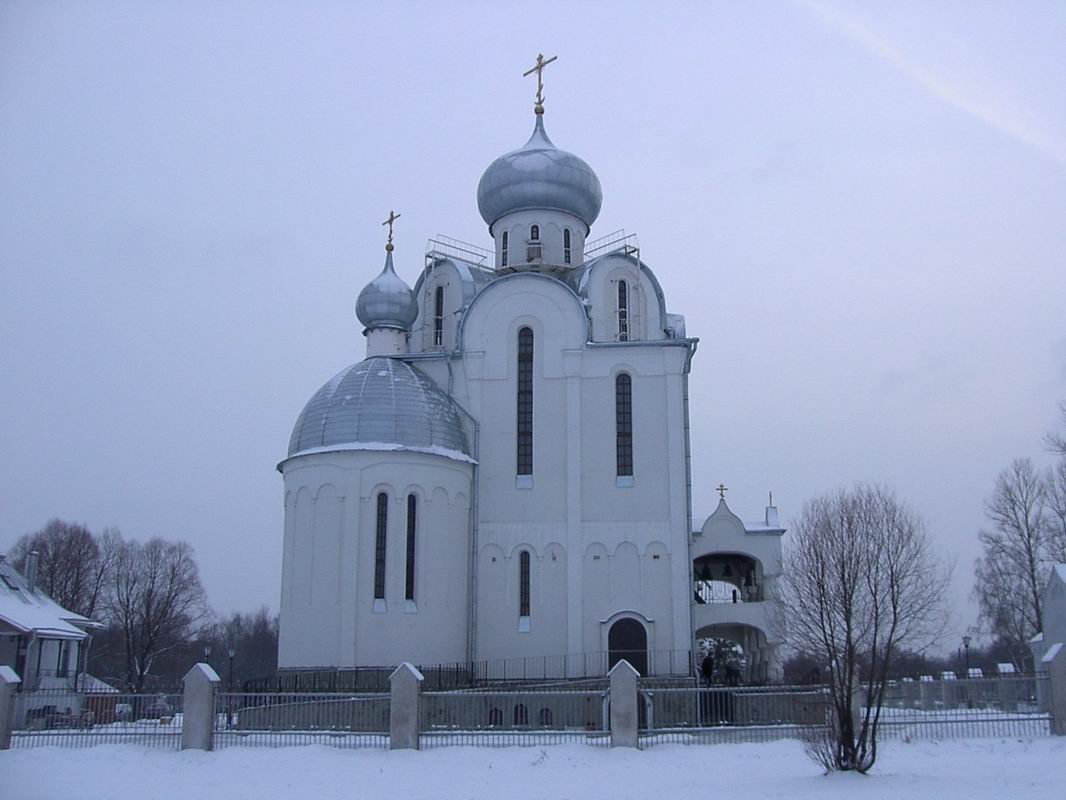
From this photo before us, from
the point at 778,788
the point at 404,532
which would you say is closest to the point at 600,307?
the point at 404,532

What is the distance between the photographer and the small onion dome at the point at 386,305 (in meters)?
29.6

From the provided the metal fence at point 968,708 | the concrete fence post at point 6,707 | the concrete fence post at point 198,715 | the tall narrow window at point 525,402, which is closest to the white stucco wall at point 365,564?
the tall narrow window at point 525,402

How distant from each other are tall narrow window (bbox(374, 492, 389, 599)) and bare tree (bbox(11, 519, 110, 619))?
26.6m

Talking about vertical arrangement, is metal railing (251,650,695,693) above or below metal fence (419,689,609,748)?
above

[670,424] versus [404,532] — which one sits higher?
[670,424]

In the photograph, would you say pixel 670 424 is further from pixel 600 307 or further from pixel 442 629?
pixel 442 629

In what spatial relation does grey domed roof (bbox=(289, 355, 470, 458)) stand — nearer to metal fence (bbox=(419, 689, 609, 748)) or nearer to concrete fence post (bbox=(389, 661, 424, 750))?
metal fence (bbox=(419, 689, 609, 748))

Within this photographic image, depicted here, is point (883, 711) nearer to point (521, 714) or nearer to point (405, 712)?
point (521, 714)

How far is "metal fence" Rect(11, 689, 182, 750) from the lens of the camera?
1780 centimetres

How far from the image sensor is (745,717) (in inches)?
779

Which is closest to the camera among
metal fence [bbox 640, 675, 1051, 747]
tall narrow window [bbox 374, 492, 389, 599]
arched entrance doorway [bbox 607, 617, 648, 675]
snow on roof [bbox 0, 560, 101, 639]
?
metal fence [bbox 640, 675, 1051, 747]

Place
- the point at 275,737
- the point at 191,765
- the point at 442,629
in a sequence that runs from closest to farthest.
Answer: the point at 191,765 → the point at 275,737 → the point at 442,629

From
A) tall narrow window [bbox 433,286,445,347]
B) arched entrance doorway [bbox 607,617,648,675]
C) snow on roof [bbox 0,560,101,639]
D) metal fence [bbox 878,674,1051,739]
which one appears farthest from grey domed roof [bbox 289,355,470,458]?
metal fence [bbox 878,674,1051,739]

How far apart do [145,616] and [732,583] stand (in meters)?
28.1
